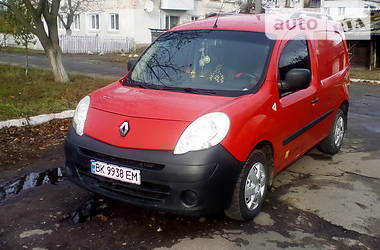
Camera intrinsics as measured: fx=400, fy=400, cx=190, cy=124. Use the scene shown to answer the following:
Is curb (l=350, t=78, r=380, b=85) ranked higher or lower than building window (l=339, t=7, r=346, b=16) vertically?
lower

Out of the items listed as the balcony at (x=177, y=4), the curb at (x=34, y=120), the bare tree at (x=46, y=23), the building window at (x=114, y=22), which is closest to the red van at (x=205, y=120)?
the curb at (x=34, y=120)

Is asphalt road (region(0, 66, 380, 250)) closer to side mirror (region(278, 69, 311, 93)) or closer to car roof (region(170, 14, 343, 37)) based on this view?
side mirror (region(278, 69, 311, 93))

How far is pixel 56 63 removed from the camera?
1124cm

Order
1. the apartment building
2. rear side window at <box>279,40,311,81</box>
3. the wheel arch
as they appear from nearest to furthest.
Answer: the wheel arch, rear side window at <box>279,40,311,81</box>, the apartment building

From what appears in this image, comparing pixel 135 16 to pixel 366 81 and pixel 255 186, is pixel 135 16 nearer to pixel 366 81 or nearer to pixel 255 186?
pixel 366 81

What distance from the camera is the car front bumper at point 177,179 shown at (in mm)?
3127

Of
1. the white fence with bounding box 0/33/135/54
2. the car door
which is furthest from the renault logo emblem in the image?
the white fence with bounding box 0/33/135/54

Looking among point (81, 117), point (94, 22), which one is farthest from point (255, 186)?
point (94, 22)

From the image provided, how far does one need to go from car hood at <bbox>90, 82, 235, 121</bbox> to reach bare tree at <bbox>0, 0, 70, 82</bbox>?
767 centimetres

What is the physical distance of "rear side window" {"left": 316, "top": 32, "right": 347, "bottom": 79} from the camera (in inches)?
201

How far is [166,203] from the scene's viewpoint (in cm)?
322

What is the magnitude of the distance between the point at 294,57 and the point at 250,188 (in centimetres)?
173

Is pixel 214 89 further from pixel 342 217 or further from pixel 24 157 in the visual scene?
pixel 24 157

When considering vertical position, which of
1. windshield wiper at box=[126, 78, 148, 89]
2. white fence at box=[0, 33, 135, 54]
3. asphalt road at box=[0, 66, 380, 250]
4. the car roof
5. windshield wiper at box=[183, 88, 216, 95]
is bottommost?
asphalt road at box=[0, 66, 380, 250]
